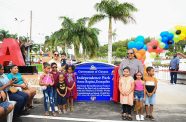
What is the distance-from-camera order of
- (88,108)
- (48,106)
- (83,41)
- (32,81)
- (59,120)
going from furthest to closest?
(83,41) → (32,81) → (88,108) → (48,106) → (59,120)

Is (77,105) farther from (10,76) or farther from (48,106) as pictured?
(10,76)

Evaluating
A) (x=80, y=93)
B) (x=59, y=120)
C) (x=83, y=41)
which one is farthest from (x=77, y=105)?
(x=83, y=41)

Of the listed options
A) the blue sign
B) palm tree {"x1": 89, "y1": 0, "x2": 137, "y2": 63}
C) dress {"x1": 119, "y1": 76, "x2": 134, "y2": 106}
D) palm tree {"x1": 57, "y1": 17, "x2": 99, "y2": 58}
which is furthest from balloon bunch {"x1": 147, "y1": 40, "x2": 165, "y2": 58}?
palm tree {"x1": 57, "y1": 17, "x2": 99, "y2": 58}

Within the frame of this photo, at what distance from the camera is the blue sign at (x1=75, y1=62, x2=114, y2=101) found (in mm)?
9242

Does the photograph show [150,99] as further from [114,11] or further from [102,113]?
[114,11]

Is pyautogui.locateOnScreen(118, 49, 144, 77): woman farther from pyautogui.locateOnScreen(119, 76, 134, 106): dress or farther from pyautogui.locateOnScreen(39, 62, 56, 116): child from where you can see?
pyautogui.locateOnScreen(39, 62, 56, 116): child

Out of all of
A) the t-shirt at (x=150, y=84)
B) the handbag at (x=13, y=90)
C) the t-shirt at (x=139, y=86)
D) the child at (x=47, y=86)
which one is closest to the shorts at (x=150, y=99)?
the t-shirt at (x=150, y=84)

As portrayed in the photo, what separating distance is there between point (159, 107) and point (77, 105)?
2.35 m

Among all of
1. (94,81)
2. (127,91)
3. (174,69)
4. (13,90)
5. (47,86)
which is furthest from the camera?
(174,69)

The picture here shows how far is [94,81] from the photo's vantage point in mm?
9289

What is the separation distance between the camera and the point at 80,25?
4634 centimetres

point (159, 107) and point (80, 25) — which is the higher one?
point (80, 25)

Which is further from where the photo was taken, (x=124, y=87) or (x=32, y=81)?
(x=32, y=81)

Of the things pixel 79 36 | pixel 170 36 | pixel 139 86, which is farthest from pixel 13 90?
pixel 79 36
